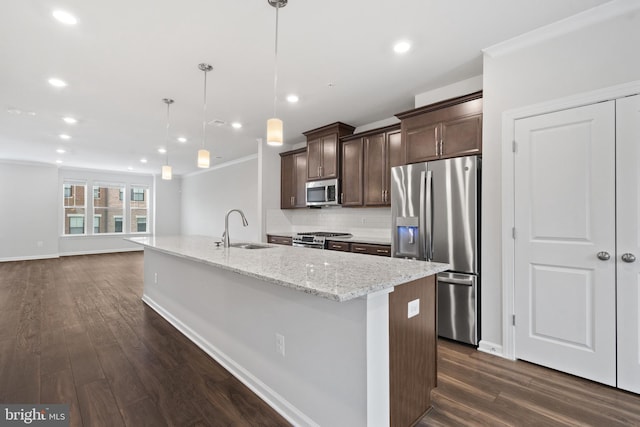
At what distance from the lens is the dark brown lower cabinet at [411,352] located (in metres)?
1.53

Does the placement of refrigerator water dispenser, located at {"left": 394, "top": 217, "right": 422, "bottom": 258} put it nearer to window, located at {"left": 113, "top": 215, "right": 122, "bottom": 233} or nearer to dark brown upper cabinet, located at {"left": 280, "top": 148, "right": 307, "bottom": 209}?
dark brown upper cabinet, located at {"left": 280, "top": 148, "right": 307, "bottom": 209}

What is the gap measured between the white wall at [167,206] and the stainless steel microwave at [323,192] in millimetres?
7342

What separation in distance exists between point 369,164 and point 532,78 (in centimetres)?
215

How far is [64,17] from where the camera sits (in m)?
2.16

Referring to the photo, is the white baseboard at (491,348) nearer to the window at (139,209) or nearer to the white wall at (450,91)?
the white wall at (450,91)

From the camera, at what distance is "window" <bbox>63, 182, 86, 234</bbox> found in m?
8.82

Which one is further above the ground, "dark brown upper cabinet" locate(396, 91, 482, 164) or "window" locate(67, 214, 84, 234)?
"dark brown upper cabinet" locate(396, 91, 482, 164)

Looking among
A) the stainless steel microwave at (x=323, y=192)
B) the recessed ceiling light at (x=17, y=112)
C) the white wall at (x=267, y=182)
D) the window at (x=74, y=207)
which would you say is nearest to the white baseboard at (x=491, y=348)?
the stainless steel microwave at (x=323, y=192)

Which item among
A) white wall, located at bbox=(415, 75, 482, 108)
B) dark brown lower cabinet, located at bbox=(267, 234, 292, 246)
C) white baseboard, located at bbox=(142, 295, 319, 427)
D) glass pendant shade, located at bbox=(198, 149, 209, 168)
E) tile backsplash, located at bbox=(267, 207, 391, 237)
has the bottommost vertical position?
white baseboard, located at bbox=(142, 295, 319, 427)

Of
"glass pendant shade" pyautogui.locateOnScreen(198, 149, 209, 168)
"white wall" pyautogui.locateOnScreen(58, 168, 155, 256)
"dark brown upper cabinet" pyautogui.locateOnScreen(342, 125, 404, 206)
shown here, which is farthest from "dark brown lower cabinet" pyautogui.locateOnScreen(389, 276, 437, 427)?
"white wall" pyautogui.locateOnScreen(58, 168, 155, 256)

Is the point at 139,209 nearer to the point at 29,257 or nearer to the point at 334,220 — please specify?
the point at 29,257

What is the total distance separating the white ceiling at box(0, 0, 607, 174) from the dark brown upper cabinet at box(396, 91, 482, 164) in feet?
1.06

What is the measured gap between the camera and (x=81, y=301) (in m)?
4.21

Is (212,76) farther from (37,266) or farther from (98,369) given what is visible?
(37,266)
